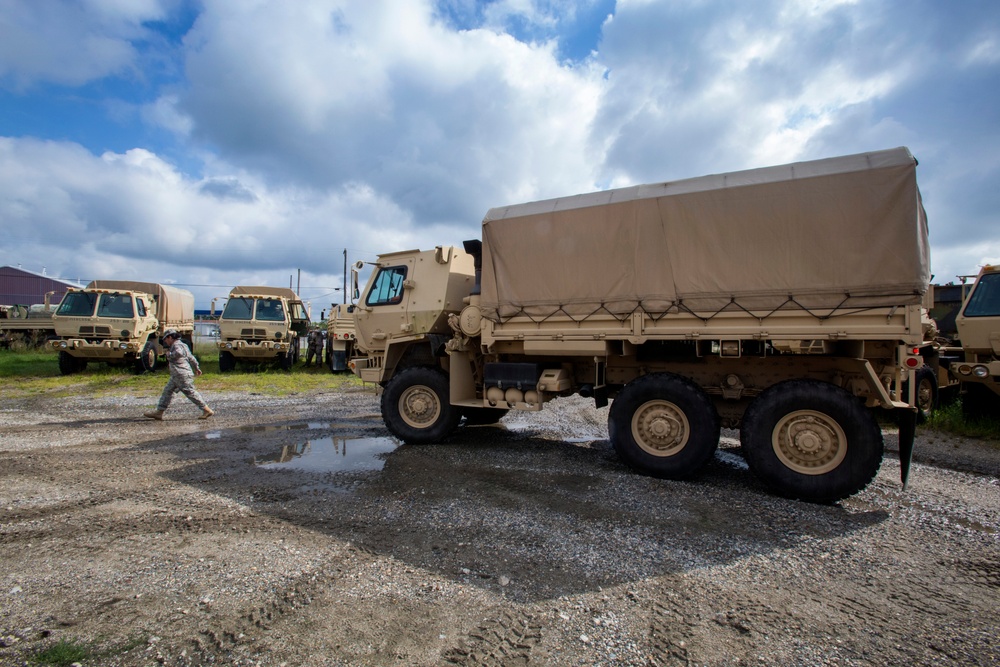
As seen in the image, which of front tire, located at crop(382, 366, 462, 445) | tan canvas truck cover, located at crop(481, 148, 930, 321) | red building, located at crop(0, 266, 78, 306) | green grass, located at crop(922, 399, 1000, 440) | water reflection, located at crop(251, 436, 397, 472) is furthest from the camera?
red building, located at crop(0, 266, 78, 306)

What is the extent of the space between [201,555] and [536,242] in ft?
14.6

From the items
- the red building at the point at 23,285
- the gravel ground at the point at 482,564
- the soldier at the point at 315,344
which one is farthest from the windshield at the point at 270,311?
the red building at the point at 23,285

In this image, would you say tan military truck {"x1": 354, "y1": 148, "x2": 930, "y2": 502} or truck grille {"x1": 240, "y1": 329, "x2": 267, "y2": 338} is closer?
tan military truck {"x1": 354, "y1": 148, "x2": 930, "y2": 502}

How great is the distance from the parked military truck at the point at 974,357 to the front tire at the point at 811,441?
3806mm

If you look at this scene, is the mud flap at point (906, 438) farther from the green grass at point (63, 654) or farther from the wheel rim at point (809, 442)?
the green grass at point (63, 654)

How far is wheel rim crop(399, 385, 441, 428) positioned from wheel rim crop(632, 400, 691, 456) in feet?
9.40

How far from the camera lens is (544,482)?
537cm

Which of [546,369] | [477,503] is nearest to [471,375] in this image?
[546,369]

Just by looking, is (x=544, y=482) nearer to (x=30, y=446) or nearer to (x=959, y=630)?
(x=959, y=630)

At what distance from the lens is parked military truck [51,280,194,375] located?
14.8m

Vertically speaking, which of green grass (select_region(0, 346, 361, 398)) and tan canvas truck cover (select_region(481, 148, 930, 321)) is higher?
tan canvas truck cover (select_region(481, 148, 930, 321))

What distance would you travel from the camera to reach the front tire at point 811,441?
460 cm

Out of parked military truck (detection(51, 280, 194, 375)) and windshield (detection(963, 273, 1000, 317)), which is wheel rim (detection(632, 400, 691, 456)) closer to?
windshield (detection(963, 273, 1000, 317))

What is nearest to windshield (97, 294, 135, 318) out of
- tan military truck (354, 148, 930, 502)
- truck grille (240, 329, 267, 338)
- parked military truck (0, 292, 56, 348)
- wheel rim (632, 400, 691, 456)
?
truck grille (240, 329, 267, 338)
